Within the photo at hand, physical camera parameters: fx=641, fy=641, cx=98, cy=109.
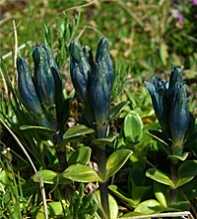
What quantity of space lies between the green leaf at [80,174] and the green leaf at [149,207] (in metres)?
0.19

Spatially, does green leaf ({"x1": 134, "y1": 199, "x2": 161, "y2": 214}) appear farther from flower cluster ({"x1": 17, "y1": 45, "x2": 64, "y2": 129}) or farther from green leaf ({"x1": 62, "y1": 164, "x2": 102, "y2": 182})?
flower cluster ({"x1": 17, "y1": 45, "x2": 64, "y2": 129})

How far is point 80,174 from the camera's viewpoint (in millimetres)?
1853

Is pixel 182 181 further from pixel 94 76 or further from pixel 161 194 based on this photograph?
pixel 94 76

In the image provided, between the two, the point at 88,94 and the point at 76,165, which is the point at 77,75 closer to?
the point at 88,94

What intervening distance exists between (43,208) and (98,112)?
0.37 meters

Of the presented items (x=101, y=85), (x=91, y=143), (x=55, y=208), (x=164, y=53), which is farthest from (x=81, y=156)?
(x=164, y=53)

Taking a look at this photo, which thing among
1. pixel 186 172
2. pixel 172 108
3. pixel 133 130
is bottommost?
pixel 186 172

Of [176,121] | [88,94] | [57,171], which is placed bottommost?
[57,171]

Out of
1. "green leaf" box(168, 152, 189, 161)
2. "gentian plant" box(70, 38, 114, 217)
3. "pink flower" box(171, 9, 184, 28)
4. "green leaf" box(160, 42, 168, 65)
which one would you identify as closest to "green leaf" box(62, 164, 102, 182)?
"gentian plant" box(70, 38, 114, 217)

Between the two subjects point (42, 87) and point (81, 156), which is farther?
point (81, 156)

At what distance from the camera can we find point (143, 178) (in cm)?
206

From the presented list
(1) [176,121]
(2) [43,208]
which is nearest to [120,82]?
(1) [176,121]

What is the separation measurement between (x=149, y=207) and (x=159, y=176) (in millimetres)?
109

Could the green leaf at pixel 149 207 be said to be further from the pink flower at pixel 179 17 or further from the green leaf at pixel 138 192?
the pink flower at pixel 179 17
